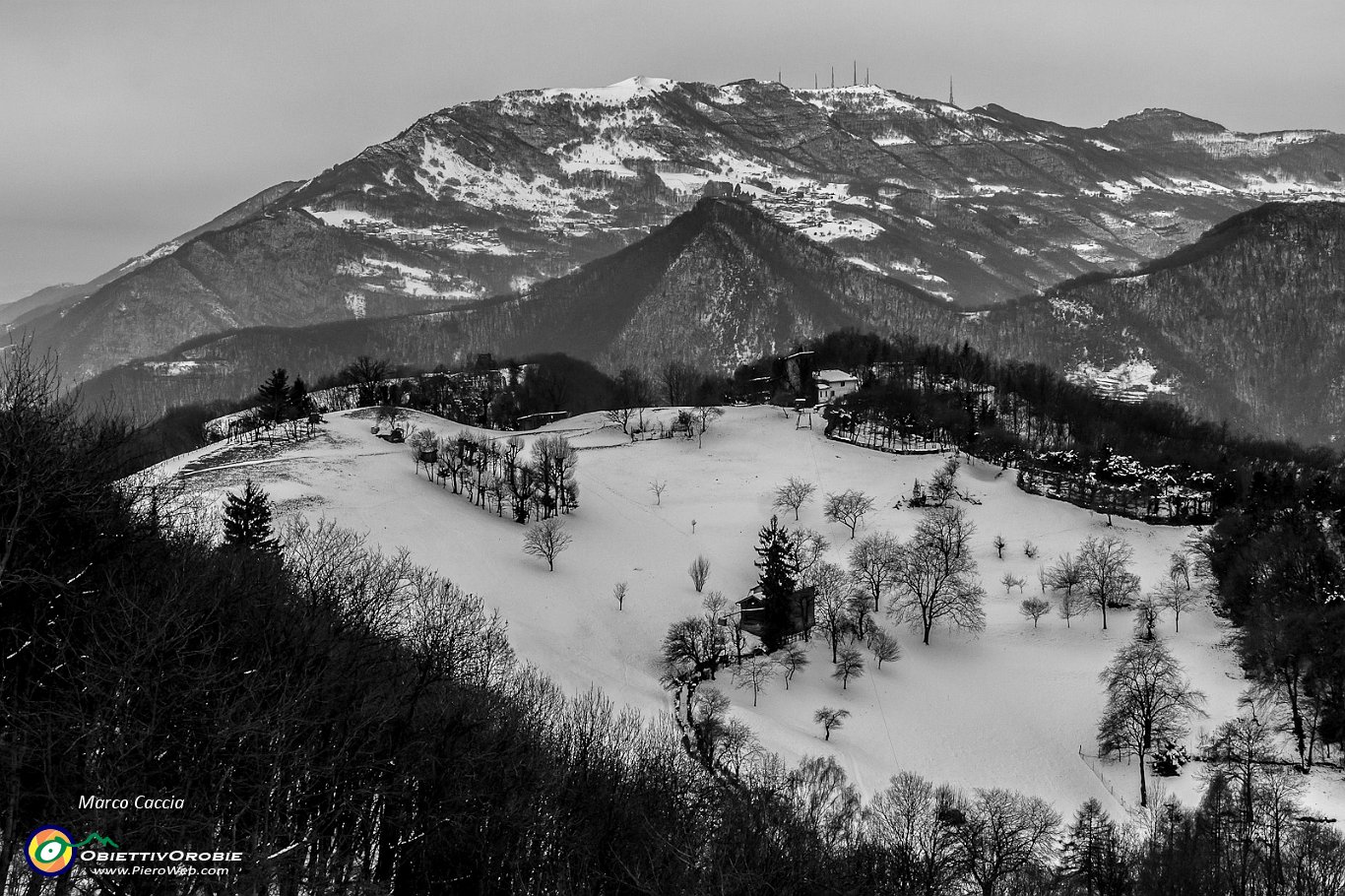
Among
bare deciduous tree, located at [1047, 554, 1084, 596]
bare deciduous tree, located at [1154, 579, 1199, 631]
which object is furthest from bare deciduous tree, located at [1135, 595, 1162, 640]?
bare deciduous tree, located at [1047, 554, 1084, 596]

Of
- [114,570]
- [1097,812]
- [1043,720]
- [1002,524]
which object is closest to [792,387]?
[1002,524]

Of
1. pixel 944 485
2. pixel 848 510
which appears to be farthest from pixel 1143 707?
pixel 944 485

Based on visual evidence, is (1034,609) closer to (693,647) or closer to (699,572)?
(699,572)

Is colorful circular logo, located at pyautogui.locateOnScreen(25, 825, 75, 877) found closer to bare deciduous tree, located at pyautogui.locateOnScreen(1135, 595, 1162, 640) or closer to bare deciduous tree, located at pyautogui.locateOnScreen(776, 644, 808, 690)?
bare deciduous tree, located at pyautogui.locateOnScreen(776, 644, 808, 690)

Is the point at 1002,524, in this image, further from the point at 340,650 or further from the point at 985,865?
the point at 340,650

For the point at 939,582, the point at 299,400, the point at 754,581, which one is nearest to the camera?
the point at 939,582

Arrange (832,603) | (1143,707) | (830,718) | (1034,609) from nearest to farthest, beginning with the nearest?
(1143,707), (830,718), (1034,609), (832,603)
